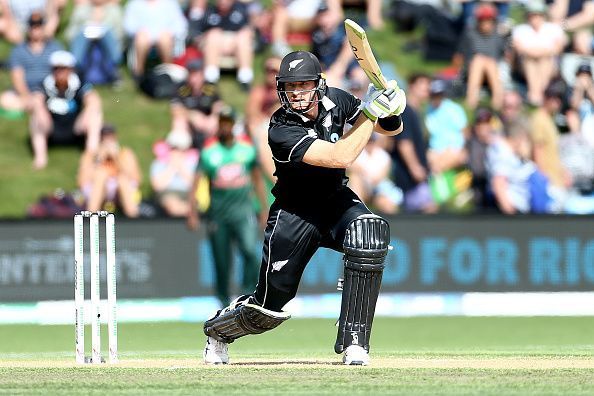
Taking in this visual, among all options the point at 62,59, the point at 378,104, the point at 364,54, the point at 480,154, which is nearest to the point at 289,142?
the point at 378,104

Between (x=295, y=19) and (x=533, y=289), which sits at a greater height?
(x=295, y=19)

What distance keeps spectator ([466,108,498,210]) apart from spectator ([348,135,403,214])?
920 millimetres

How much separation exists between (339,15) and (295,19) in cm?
55

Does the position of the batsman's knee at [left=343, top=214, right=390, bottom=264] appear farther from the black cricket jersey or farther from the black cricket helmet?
the black cricket helmet

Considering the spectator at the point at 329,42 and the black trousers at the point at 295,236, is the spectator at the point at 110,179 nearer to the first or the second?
the spectator at the point at 329,42

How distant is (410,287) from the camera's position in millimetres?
15562

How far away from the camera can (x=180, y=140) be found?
16.3 metres

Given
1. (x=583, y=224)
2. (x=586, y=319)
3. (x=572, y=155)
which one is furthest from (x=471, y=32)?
(x=586, y=319)

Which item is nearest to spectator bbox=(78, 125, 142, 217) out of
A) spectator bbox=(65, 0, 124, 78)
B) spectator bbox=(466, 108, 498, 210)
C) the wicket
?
spectator bbox=(65, 0, 124, 78)

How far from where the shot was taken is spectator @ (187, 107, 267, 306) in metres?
14.2

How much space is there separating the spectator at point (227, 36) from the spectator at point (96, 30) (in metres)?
1.08

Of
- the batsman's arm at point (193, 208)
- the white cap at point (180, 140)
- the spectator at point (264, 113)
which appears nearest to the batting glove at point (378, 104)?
the batsman's arm at point (193, 208)

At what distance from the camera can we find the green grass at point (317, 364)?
715 centimetres

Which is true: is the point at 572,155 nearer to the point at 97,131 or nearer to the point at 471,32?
the point at 471,32
